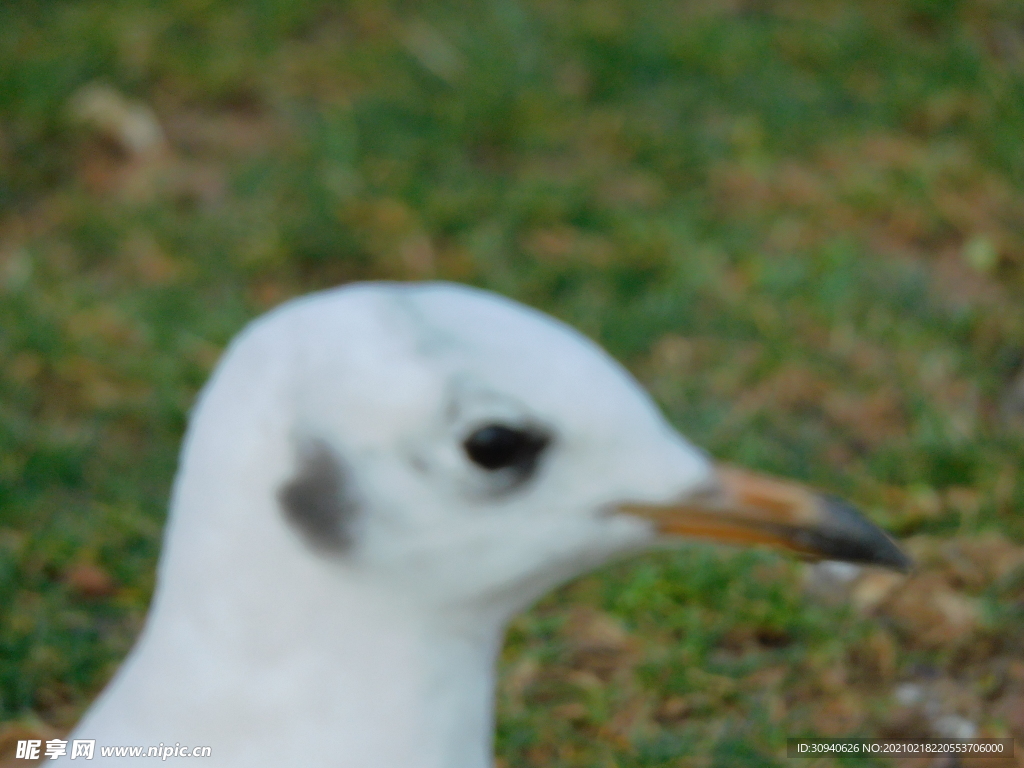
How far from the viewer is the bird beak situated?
1.79m

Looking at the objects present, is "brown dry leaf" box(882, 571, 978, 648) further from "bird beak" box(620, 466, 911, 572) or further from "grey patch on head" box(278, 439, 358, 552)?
"grey patch on head" box(278, 439, 358, 552)

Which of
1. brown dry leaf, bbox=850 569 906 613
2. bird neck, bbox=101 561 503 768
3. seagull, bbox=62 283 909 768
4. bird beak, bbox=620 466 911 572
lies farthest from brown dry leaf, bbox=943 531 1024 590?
bird neck, bbox=101 561 503 768

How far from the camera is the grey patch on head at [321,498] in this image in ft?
5.33

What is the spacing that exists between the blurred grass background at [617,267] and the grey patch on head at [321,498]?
141cm

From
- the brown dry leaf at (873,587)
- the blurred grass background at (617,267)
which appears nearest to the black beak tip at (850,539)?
the blurred grass background at (617,267)

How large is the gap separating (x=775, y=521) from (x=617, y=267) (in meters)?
2.70

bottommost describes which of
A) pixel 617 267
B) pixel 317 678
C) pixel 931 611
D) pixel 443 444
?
pixel 317 678

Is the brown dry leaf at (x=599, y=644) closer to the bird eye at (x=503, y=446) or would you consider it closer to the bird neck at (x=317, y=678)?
the bird neck at (x=317, y=678)

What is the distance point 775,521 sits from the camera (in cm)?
183

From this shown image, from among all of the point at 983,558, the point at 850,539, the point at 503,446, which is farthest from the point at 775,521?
the point at 983,558

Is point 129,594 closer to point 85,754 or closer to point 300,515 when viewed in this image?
point 85,754

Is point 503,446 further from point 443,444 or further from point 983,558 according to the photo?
point 983,558

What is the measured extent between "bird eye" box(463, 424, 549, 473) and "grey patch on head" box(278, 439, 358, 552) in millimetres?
164

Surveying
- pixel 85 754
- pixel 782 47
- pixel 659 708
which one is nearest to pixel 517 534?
pixel 85 754
